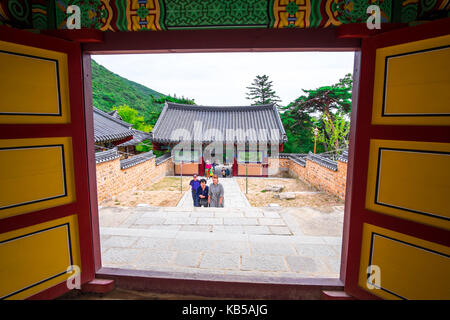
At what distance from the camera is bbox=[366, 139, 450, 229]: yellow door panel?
1.88 m

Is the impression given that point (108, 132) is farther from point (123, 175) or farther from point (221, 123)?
point (221, 123)

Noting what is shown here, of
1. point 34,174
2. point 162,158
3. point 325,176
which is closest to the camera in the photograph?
point 34,174

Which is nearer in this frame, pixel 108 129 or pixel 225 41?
pixel 225 41

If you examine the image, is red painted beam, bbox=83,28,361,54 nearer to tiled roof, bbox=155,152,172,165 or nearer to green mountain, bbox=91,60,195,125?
tiled roof, bbox=155,152,172,165

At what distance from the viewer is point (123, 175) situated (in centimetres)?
885

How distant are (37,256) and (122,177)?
22.4 feet

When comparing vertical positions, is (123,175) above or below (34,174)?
below

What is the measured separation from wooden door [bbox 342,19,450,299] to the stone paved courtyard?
2.91ft

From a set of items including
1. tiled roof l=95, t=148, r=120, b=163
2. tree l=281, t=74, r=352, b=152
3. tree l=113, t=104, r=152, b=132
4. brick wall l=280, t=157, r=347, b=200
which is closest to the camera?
tiled roof l=95, t=148, r=120, b=163

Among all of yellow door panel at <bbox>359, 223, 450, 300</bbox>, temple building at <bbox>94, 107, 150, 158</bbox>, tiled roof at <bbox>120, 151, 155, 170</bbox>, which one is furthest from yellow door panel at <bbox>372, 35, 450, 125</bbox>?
temple building at <bbox>94, 107, 150, 158</bbox>

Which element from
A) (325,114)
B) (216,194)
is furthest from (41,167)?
(325,114)

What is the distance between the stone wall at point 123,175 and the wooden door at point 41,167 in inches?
195
